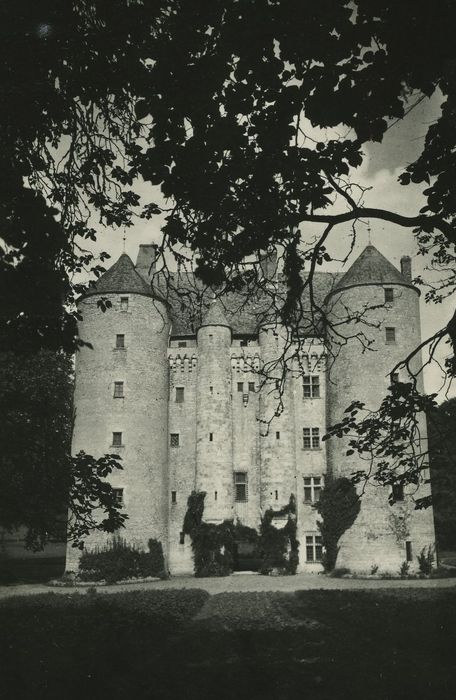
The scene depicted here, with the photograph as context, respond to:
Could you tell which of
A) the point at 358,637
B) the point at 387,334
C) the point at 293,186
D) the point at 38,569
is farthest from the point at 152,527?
the point at 293,186

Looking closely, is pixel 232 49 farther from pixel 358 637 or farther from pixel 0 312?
pixel 358 637

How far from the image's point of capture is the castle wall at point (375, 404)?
28.0m

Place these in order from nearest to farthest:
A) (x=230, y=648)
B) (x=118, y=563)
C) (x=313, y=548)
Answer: (x=230, y=648) < (x=118, y=563) < (x=313, y=548)

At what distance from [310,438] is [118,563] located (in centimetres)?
1070

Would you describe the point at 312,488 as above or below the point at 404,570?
above

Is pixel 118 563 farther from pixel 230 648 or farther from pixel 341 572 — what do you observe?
pixel 230 648

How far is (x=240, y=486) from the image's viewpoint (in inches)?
1232

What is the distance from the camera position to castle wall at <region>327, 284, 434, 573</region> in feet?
91.9

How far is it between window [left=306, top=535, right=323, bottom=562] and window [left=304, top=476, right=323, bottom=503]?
1706 millimetres

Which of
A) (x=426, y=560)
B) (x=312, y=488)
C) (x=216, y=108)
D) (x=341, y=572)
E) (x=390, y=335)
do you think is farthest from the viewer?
(x=312, y=488)

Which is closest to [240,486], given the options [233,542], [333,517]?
[233,542]

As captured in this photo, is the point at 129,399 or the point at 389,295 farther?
the point at 389,295

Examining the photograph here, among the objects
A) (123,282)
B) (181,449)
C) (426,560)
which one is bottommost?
(426,560)

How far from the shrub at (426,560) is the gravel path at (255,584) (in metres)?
1.15
